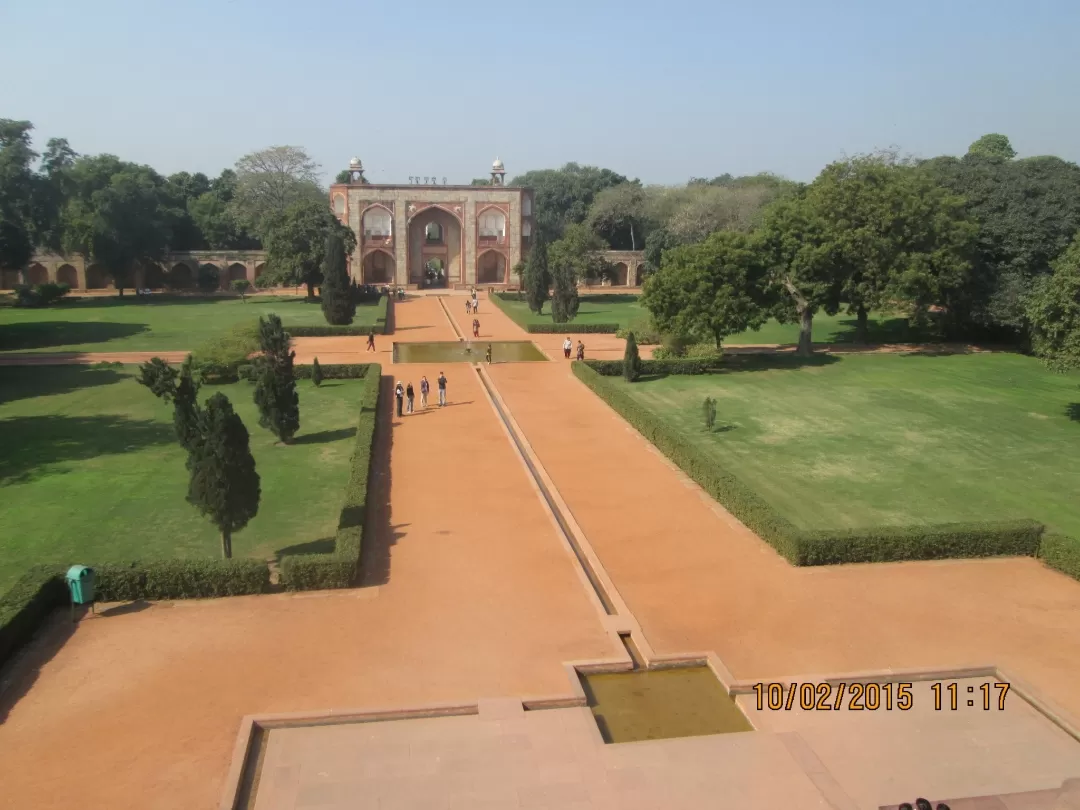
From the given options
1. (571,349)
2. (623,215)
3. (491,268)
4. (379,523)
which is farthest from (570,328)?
(623,215)

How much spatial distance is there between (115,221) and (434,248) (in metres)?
21.7

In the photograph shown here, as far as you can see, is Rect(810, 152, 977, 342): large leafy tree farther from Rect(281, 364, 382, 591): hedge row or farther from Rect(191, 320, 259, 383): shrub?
Rect(281, 364, 382, 591): hedge row

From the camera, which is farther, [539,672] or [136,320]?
[136,320]

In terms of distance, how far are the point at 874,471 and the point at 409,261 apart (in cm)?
5004

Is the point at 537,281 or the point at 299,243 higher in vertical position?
the point at 299,243

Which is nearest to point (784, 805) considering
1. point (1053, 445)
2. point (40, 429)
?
point (1053, 445)

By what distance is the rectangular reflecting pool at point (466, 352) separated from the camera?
33.3 meters

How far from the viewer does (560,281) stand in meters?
41.2

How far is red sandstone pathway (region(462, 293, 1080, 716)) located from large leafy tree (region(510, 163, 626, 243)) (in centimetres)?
6676

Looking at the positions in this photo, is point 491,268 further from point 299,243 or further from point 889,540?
point 889,540

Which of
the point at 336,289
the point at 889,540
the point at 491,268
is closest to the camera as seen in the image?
the point at 889,540

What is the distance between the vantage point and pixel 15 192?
159 feet

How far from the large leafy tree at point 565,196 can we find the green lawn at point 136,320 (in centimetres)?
3238

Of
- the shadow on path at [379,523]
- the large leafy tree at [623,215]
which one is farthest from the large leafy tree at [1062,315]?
the large leafy tree at [623,215]
